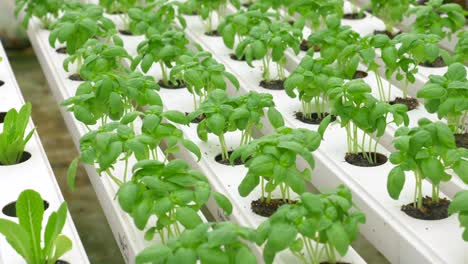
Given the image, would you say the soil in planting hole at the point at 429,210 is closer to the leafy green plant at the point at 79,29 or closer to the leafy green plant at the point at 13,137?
the leafy green plant at the point at 13,137

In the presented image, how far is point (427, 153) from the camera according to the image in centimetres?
239

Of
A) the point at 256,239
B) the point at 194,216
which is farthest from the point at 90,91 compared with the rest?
the point at 256,239

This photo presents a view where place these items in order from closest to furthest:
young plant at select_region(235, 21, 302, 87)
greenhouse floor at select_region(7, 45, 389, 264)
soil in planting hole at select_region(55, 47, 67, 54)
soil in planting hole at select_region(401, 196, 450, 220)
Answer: soil in planting hole at select_region(401, 196, 450, 220)
greenhouse floor at select_region(7, 45, 389, 264)
young plant at select_region(235, 21, 302, 87)
soil in planting hole at select_region(55, 47, 67, 54)

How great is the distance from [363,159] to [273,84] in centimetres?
77

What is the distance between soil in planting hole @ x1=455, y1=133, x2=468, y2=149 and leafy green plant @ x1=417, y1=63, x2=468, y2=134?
8cm

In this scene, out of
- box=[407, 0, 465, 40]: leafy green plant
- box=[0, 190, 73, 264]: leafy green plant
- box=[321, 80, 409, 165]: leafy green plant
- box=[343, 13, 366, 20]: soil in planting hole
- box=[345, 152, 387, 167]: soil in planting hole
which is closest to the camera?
box=[0, 190, 73, 264]: leafy green plant

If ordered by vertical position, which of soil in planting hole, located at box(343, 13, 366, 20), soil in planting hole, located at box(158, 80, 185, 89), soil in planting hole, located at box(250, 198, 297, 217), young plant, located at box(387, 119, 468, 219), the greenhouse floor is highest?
young plant, located at box(387, 119, 468, 219)

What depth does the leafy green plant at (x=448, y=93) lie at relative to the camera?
273cm

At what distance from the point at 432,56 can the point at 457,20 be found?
1.83ft

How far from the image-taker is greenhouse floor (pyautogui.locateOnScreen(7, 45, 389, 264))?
10.4ft

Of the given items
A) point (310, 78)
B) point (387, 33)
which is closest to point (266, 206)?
point (310, 78)

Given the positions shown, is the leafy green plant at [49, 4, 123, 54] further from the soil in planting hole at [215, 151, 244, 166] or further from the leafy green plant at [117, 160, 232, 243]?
the leafy green plant at [117, 160, 232, 243]

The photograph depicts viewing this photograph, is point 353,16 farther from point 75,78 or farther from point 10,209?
point 10,209

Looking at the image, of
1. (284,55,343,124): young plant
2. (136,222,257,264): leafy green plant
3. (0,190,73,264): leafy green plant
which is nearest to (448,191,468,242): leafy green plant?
(136,222,257,264): leafy green plant
